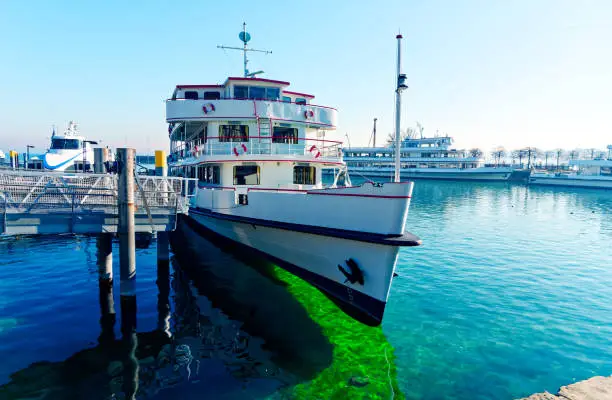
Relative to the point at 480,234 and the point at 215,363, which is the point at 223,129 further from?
the point at 480,234

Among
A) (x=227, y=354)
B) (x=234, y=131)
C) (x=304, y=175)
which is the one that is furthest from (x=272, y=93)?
(x=227, y=354)

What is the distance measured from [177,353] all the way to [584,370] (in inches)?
359

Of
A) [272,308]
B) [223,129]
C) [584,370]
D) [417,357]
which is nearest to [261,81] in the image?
[223,129]

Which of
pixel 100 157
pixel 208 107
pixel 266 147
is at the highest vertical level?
pixel 208 107

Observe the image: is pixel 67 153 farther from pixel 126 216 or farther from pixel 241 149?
pixel 126 216

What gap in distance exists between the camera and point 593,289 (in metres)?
12.9

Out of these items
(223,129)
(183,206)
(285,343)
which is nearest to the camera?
(285,343)

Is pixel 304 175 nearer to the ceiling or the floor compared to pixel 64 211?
nearer to the ceiling

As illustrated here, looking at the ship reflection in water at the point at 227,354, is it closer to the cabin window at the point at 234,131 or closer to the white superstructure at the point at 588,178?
the cabin window at the point at 234,131

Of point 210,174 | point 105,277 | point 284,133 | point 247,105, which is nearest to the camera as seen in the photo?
point 105,277

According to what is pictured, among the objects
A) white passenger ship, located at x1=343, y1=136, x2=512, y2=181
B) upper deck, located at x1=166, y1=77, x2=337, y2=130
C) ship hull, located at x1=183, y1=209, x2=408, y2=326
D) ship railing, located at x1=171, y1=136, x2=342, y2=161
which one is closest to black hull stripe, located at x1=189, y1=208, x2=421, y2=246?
ship hull, located at x1=183, y1=209, x2=408, y2=326

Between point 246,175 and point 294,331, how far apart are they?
6.98 metres

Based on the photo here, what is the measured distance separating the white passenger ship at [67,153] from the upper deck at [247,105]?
724 inches

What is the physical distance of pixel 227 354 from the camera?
8.05 metres
